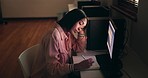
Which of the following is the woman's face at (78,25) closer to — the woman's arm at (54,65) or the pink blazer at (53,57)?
the pink blazer at (53,57)

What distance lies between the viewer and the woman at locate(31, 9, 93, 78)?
5.58 ft

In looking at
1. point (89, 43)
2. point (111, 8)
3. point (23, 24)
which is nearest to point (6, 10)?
point (23, 24)

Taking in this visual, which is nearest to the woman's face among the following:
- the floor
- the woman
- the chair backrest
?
the woman

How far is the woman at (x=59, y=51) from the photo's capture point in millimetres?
1702

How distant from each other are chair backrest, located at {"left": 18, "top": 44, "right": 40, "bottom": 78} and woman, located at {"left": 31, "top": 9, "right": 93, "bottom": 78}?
0.20 feet

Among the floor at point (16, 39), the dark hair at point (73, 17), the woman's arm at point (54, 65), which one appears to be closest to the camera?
the woman's arm at point (54, 65)

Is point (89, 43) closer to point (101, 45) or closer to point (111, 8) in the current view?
point (101, 45)

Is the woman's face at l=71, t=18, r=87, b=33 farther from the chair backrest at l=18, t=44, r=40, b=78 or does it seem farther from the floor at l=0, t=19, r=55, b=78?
the floor at l=0, t=19, r=55, b=78

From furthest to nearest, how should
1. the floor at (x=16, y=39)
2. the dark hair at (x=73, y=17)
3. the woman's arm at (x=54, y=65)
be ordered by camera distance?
the floor at (x=16, y=39) < the dark hair at (x=73, y=17) < the woman's arm at (x=54, y=65)

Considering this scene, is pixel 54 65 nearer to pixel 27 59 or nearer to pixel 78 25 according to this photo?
pixel 27 59

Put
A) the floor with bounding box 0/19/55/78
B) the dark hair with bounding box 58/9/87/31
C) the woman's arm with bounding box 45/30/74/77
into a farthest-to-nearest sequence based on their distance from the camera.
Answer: the floor with bounding box 0/19/55/78 < the dark hair with bounding box 58/9/87/31 < the woman's arm with bounding box 45/30/74/77

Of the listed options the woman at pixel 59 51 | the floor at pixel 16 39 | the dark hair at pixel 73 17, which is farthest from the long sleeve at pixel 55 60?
the floor at pixel 16 39

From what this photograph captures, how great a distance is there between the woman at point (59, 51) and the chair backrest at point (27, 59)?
2.4 inches

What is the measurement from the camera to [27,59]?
1.86 m
